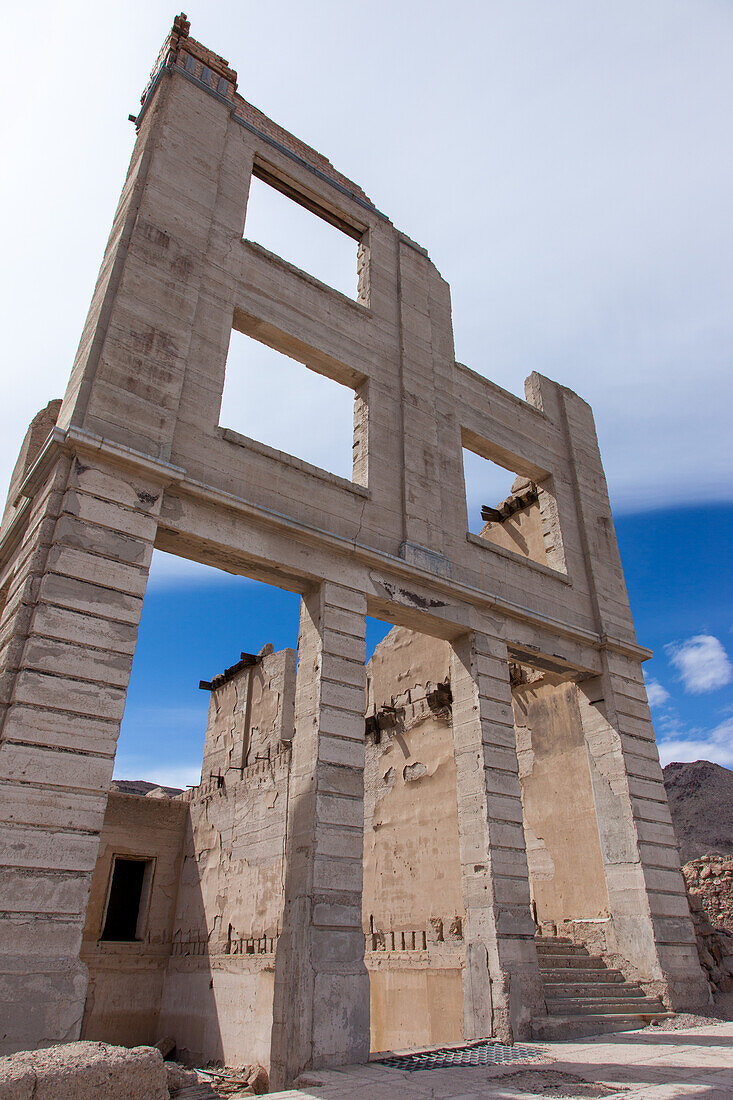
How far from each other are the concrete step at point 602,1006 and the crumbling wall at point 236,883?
4123mm

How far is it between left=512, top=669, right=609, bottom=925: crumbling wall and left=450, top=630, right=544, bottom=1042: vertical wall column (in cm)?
286

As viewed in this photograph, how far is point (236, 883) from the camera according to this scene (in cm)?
1259

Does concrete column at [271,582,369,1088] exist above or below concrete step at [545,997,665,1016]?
above

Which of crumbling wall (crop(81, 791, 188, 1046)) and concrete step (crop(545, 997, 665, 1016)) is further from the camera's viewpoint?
crumbling wall (crop(81, 791, 188, 1046))

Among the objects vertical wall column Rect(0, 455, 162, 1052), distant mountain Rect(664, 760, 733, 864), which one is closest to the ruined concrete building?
vertical wall column Rect(0, 455, 162, 1052)

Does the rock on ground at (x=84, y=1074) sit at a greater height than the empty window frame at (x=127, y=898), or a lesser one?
lesser

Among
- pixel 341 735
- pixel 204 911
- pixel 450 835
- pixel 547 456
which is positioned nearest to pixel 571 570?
pixel 547 456

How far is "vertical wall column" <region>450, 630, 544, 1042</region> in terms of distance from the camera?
288 inches

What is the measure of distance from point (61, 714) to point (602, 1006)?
22.3 feet

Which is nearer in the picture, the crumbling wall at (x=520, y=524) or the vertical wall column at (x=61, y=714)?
the vertical wall column at (x=61, y=714)

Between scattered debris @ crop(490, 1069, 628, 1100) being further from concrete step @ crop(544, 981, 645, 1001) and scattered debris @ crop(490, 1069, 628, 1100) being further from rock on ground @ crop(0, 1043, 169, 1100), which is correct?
concrete step @ crop(544, 981, 645, 1001)

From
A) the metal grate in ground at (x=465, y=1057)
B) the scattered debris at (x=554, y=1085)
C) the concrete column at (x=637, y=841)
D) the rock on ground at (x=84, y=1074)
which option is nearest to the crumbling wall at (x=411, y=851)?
the concrete column at (x=637, y=841)

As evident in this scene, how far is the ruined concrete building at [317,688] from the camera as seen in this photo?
5.99 m

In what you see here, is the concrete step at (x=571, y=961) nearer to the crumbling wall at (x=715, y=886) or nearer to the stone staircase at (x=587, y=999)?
the stone staircase at (x=587, y=999)
